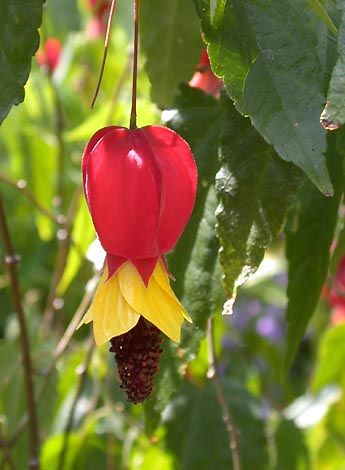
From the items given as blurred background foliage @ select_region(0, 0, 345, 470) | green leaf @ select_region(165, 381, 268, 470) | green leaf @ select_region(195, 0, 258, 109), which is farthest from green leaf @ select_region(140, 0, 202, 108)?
green leaf @ select_region(165, 381, 268, 470)

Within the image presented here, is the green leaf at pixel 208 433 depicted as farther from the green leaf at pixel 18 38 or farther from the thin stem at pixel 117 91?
the green leaf at pixel 18 38

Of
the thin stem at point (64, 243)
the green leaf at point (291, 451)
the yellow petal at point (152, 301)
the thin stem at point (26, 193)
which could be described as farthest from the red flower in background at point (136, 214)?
the green leaf at point (291, 451)

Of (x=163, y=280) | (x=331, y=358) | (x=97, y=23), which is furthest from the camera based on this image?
(x=97, y=23)

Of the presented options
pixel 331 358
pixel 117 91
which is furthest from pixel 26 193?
pixel 331 358

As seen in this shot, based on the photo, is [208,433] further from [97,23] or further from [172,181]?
[97,23]

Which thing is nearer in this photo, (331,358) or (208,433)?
(208,433)

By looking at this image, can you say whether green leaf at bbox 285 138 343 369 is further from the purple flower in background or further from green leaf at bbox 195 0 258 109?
the purple flower in background
